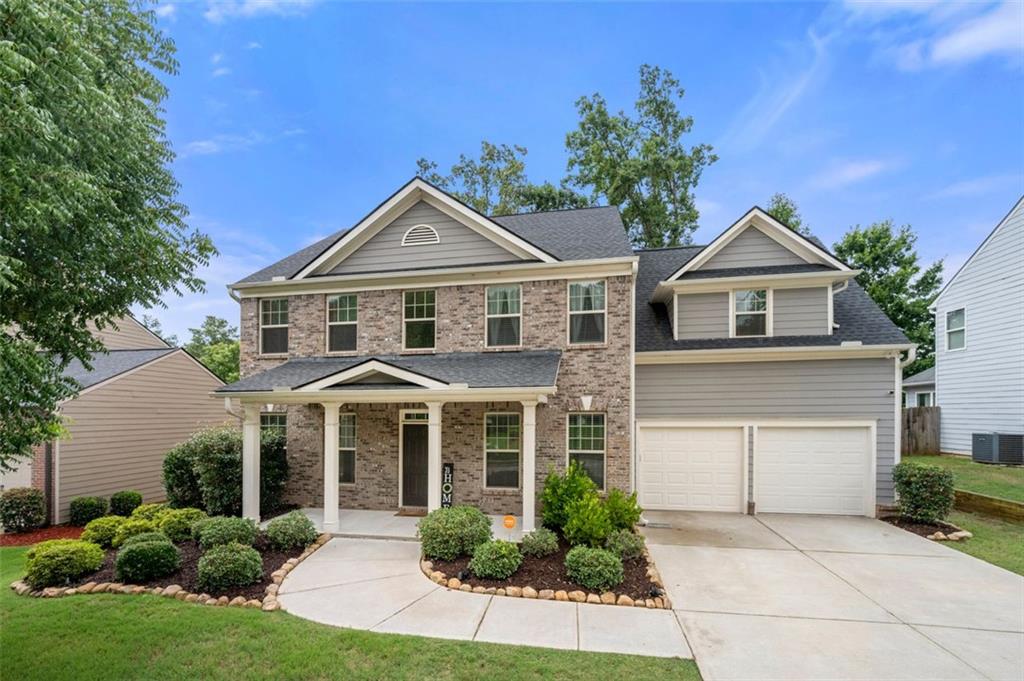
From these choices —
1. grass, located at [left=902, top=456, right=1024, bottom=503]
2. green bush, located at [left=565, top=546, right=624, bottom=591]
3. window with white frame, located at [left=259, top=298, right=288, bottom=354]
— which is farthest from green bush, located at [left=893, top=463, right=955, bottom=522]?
window with white frame, located at [left=259, top=298, right=288, bottom=354]

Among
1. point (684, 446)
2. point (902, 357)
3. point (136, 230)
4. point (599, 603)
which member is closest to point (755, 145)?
point (902, 357)

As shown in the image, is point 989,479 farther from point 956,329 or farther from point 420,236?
point 420,236

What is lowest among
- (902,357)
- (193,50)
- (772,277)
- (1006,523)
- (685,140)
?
(1006,523)

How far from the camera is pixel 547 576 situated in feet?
22.3

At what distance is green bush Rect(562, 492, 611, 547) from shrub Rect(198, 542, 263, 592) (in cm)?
487

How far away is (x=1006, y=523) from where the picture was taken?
967 centimetres

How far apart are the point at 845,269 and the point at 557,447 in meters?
7.86

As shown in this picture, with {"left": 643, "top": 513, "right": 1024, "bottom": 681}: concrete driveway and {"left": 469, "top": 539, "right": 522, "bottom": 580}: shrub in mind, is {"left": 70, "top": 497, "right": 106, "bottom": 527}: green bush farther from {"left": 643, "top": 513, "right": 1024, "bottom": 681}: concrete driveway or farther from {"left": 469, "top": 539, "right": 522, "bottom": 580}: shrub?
{"left": 643, "top": 513, "right": 1024, "bottom": 681}: concrete driveway

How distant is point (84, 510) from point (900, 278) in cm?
3429

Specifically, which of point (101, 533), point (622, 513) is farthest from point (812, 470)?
point (101, 533)

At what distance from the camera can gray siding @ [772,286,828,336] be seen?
35.5 feet

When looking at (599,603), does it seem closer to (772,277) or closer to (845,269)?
(772,277)

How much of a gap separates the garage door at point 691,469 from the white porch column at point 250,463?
8639 millimetres

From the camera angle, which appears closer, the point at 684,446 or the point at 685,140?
the point at 684,446
